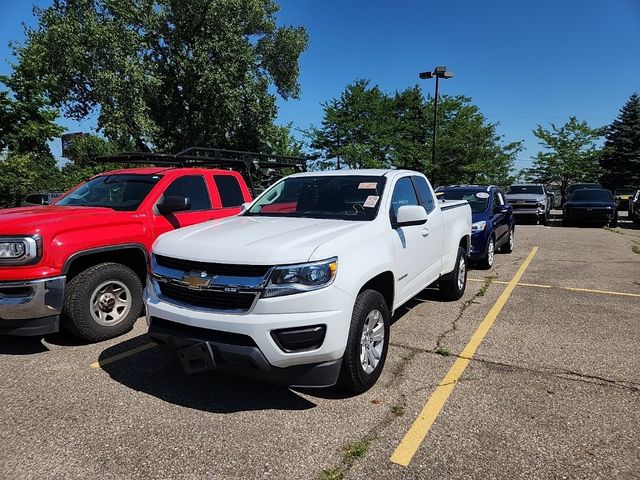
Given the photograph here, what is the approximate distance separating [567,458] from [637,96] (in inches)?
2338

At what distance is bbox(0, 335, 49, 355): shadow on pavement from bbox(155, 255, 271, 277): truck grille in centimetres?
219

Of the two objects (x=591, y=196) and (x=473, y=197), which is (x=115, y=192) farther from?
(x=591, y=196)

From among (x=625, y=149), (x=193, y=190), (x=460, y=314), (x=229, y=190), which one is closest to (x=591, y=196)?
(x=460, y=314)

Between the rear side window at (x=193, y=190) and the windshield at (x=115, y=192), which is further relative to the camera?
the rear side window at (x=193, y=190)

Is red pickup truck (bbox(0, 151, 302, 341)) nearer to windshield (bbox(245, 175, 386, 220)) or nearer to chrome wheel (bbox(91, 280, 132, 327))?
chrome wheel (bbox(91, 280, 132, 327))

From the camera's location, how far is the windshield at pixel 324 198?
13.9 feet

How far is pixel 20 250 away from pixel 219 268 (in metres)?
2.23

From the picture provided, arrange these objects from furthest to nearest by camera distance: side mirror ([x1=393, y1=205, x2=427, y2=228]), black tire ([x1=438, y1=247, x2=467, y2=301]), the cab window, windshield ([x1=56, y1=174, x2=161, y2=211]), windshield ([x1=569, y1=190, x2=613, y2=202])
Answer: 1. windshield ([x1=569, y1=190, x2=613, y2=202])
2. black tire ([x1=438, y1=247, x2=467, y2=301])
3. windshield ([x1=56, y1=174, x2=161, y2=211])
4. the cab window
5. side mirror ([x1=393, y1=205, x2=427, y2=228])

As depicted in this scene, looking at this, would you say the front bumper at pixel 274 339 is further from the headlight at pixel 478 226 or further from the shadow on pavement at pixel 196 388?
the headlight at pixel 478 226

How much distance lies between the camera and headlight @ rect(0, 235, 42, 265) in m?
4.11

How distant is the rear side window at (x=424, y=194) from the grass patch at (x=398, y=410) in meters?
2.45

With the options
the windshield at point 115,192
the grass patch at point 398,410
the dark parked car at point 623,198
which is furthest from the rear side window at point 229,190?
the dark parked car at point 623,198

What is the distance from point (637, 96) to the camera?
4912 cm

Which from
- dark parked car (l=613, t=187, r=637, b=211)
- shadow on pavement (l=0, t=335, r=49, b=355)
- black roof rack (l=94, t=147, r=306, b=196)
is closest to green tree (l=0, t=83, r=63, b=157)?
black roof rack (l=94, t=147, r=306, b=196)
